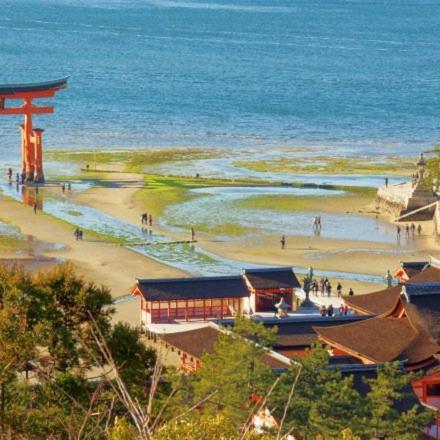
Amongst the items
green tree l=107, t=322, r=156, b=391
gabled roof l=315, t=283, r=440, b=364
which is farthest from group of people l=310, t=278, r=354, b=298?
green tree l=107, t=322, r=156, b=391

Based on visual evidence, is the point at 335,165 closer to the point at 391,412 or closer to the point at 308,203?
the point at 308,203

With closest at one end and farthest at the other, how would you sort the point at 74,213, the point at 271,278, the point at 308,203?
the point at 271,278 → the point at 74,213 → the point at 308,203

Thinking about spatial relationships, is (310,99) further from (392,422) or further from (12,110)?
(392,422)

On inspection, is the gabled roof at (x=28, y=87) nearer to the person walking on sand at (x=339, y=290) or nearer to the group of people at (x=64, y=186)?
the group of people at (x=64, y=186)

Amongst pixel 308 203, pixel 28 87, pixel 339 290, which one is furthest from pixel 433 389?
pixel 28 87

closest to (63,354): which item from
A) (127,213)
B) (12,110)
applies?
(127,213)

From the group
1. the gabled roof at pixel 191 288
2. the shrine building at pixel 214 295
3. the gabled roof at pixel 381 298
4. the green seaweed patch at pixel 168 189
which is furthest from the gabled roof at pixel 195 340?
the green seaweed patch at pixel 168 189
